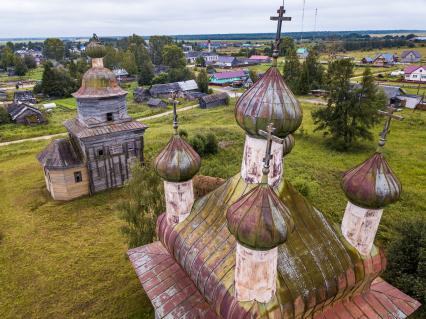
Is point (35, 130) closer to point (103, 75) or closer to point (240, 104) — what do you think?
point (103, 75)

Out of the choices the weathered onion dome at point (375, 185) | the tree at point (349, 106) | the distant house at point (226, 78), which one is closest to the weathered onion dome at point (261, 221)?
the weathered onion dome at point (375, 185)

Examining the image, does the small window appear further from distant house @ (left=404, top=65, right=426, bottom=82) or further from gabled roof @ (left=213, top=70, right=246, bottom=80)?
distant house @ (left=404, top=65, right=426, bottom=82)

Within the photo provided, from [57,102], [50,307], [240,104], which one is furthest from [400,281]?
[57,102]

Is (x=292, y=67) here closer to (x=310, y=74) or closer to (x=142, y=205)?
(x=310, y=74)

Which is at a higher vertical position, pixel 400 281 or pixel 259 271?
pixel 259 271

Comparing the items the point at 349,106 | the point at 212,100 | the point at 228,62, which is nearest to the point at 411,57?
the point at 228,62

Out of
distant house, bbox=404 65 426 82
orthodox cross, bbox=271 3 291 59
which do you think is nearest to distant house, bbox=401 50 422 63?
distant house, bbox=404 65 426 82
